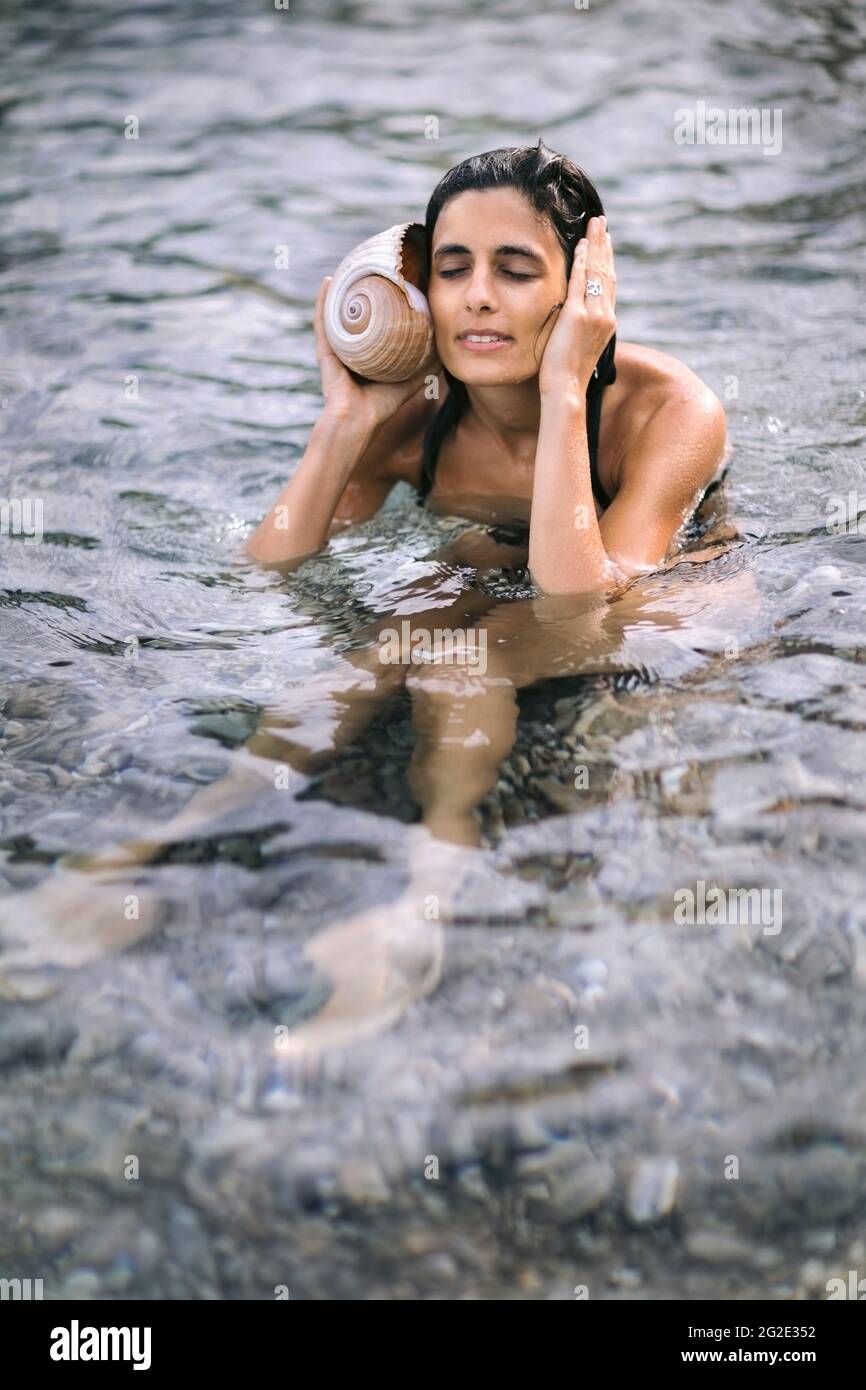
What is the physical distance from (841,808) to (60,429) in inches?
146

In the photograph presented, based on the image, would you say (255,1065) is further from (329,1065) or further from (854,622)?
(854,622)

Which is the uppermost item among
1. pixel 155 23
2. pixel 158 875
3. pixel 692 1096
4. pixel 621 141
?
pixel 155 23

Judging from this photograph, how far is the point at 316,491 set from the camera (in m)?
4.18

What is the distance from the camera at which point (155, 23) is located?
1108 cm

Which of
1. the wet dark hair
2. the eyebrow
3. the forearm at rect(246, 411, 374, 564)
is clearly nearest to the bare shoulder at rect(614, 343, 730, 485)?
the wet dark hair

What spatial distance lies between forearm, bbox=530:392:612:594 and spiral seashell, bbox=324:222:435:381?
46 centimetres

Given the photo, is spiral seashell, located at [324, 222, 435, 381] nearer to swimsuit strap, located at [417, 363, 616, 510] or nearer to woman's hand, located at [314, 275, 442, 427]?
woman's hand, located at [314, 275, 442, 427]

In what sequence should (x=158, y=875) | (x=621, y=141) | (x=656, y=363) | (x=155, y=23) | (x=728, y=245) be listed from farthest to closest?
1. (x=155, y=23)
2. (x=621, y=141)
3. (x=728, y=245)
4. (x=656, y=363)
5. (x=158, y=875)

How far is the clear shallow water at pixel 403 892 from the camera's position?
2.37 metres

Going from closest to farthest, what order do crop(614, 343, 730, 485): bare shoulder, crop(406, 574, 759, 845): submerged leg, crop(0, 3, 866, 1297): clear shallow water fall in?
crop(0, 3, 866, 1297): clear shallow water < crop(406, 574, 759, 845): submerged leg < crop(614, 343, 730, 485): bare shoulder

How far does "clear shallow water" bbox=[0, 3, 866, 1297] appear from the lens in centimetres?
237

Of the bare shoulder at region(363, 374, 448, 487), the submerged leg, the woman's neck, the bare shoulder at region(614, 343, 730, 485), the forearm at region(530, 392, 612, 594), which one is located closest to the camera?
the submerged leg

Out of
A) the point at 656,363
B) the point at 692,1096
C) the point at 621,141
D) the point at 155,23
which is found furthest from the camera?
the point at 155,23

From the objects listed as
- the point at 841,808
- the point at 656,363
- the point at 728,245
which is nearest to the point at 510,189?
the point at 656,363
